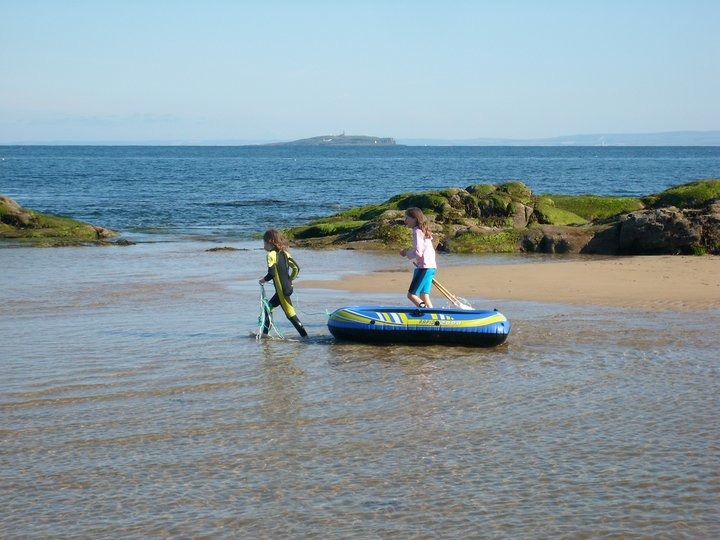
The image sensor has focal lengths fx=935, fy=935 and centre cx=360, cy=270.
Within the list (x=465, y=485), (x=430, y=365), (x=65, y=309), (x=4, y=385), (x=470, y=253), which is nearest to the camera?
(x=465, y=485)

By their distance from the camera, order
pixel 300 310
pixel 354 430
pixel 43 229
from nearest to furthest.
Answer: pixel 354 430 → pixel 300 310 → pixel 43 229

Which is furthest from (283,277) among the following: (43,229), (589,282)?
(43,229)

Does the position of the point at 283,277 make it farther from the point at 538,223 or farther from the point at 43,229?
the point at 43,229

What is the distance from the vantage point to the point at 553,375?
10.8 metres

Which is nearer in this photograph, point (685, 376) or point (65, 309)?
point (685, 376)

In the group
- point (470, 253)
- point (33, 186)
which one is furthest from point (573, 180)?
point (470, 253)

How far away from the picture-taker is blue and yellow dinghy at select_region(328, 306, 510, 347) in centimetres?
1224

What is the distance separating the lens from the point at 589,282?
58.5ft

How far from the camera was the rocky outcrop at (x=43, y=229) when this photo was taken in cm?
2911

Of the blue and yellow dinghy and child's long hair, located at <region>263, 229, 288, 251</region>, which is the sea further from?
child's long hair, located at <region>263, 229, 288, 251</region>

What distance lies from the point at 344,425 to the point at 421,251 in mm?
4966

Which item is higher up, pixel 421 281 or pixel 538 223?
pixel 421 281

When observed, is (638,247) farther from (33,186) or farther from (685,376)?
(33,186)

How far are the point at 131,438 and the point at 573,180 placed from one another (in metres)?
75.0
